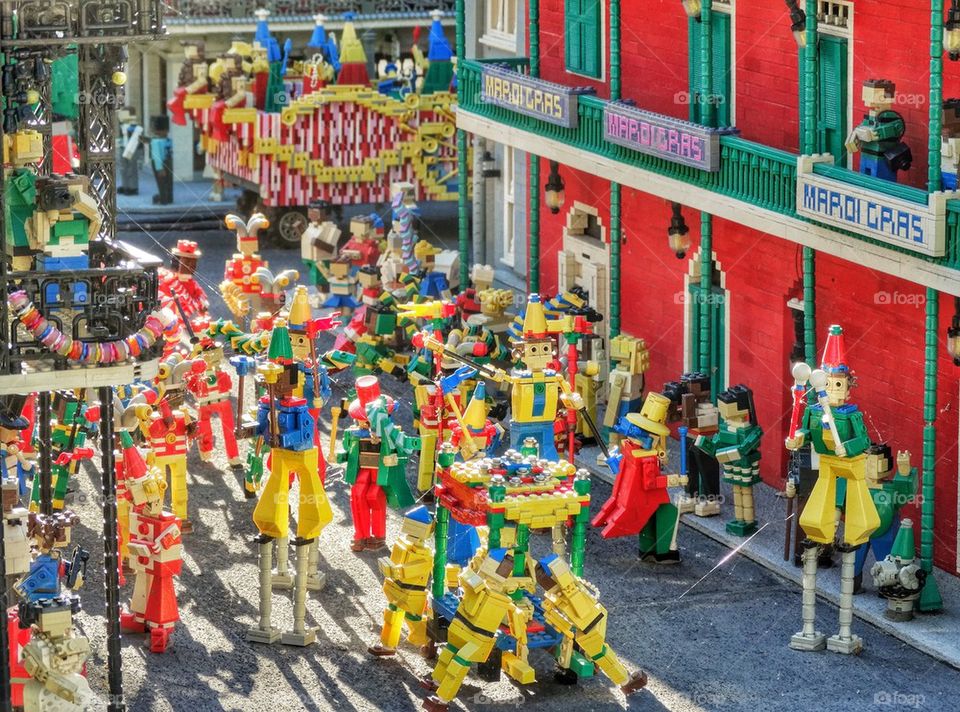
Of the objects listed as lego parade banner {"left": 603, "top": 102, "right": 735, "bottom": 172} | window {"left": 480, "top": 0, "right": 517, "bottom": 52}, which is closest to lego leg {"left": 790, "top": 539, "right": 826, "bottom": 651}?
lego parade banner {"left": 603, "top": 102, "right": 735, "bottom": 172}

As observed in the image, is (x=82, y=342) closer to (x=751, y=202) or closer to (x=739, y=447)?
(x=739, y=447)

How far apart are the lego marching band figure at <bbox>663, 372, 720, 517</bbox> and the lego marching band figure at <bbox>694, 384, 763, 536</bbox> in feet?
0.60

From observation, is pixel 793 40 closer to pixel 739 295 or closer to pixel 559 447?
pixel 739 295

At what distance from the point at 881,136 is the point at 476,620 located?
687 centimetres

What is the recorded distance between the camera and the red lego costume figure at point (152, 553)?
20625 millimetres

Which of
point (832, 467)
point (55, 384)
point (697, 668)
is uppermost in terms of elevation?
point (55, 384)

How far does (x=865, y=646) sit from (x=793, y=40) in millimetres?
7395

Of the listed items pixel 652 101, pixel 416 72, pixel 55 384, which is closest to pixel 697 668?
pixel 55 384

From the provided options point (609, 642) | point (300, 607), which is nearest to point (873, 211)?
point (609, 642)

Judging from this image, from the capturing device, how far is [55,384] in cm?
1691

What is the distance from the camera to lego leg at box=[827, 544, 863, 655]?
799 inches

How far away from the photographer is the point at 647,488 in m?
22.8

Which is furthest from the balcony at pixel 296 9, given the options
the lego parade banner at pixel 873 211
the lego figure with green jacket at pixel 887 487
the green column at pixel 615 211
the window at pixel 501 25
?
the lego figure with green jacket at pixel 887 487

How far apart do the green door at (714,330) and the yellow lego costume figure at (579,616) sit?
24.5 feet
